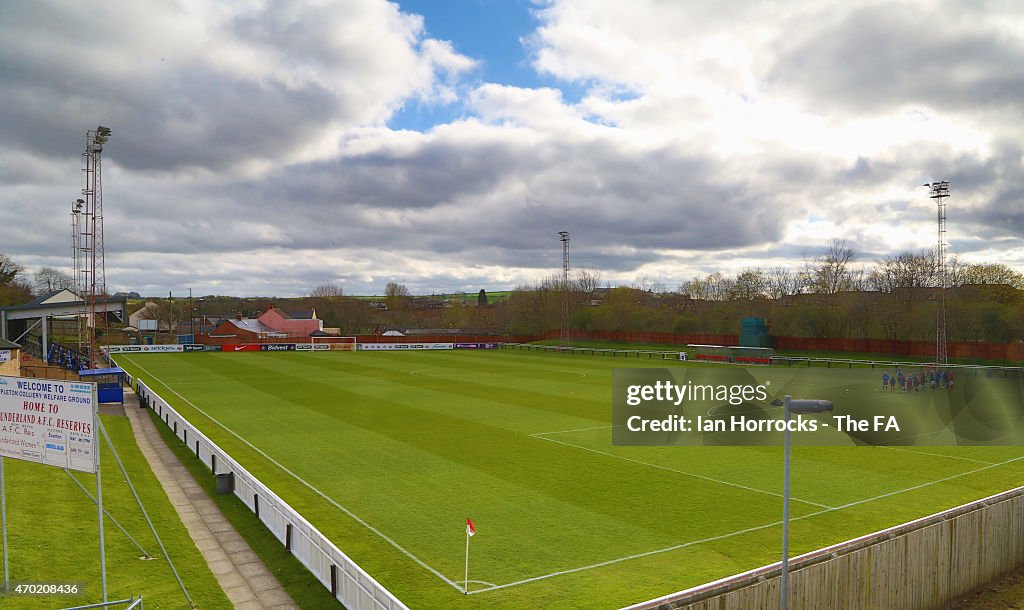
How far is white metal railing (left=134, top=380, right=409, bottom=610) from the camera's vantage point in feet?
33.9

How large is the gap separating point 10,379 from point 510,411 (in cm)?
2548

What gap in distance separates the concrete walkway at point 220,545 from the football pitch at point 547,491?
1815 mm

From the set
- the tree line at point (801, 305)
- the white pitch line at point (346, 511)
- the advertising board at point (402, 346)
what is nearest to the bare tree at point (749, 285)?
the tree line at point (801, 305)

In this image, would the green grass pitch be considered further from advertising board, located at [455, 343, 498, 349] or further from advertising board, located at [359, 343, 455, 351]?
advertising board, located at [455, 343, 498, 349]

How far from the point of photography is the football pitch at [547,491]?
43.9 feet

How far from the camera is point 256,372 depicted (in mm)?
56062

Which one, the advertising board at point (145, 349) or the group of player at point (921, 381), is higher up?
the group of player at point (921, 381)

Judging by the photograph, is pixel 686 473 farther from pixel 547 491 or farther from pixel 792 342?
pixel 792 342

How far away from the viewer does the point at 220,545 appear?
14906mm

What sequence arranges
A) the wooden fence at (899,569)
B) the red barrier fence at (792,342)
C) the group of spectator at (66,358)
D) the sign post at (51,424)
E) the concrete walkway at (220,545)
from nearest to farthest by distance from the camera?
1. the wooden fence at (899,569)
2. the sign post at (51,424)
3. the concrete walkway at (220,545)
4. the group of spectator at (66,358)
5. the red barrier fence at (792,342)

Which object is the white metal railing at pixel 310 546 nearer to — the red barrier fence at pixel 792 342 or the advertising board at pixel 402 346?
the red barrier fence at pixel 792 342

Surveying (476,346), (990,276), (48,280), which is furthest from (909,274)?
(48,280)

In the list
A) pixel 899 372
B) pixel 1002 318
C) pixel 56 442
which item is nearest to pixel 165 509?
pixel 56 442

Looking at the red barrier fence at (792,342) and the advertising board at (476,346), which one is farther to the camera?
the advertising board at (476,346)
